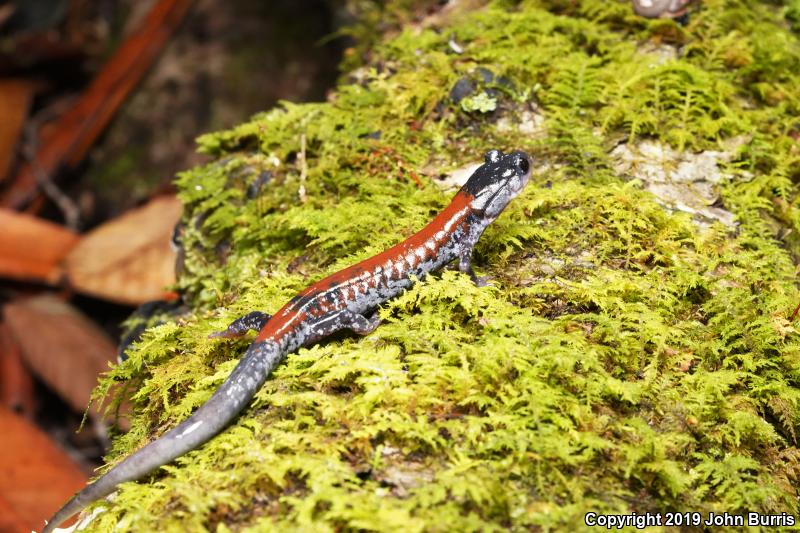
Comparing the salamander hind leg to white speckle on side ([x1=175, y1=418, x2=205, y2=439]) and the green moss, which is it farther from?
white speckle on side ([x1=175, y1=418, x2=205, y2=439])

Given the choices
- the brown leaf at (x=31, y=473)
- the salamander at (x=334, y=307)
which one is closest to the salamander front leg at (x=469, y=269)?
the salamander at (x=334, y=307)

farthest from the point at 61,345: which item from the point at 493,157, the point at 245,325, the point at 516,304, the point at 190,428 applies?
the point at 516,304

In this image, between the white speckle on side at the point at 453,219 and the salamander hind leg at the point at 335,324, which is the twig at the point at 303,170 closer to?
the white speckle on side at the point at 453,219

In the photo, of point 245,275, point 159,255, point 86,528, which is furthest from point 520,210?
point 159,255

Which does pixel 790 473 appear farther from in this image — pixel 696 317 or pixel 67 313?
pixel 67 313

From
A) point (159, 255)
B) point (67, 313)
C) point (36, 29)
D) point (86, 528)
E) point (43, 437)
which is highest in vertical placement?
point (36, 29)

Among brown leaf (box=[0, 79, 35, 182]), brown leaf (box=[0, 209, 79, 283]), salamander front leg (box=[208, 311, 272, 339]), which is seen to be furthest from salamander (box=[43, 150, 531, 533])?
brown leaf (box=[0, 79, 35, 182])
